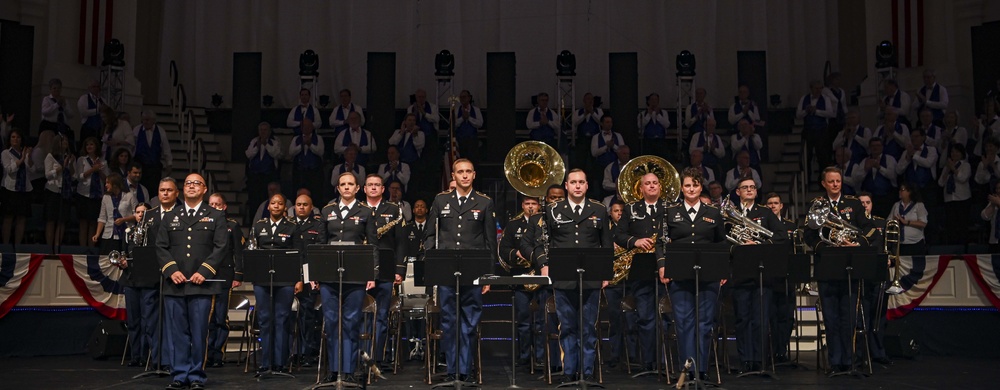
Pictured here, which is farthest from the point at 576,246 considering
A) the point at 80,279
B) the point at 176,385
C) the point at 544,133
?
the point at 544,133

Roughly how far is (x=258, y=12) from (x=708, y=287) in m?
15.1

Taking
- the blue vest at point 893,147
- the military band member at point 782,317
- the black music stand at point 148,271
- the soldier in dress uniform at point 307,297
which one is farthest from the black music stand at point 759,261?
the blue vest at point 893,147

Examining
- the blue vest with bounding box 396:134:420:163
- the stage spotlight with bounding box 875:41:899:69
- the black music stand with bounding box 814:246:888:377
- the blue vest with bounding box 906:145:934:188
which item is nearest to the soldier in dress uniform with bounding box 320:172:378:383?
the black music stand with bounding box 814:246:888:377

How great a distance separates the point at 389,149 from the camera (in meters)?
16.9

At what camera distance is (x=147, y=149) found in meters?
16.6

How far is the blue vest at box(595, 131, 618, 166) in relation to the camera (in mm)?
17516

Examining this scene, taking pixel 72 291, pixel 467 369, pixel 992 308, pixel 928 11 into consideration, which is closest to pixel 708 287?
pixel 467 369

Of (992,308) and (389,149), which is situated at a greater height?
(389,149)

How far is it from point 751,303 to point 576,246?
2144 millimetres

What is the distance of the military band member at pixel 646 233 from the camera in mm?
9945

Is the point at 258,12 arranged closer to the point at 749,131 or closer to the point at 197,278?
the point at 749,131

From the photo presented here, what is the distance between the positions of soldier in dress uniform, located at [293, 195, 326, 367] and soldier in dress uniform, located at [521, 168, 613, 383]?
2.54 metres

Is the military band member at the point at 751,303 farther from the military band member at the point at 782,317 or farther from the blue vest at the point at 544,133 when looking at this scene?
the blue vest at the point at 544,133

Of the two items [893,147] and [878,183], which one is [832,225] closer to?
[878,183]
